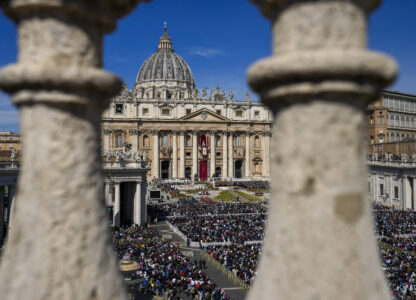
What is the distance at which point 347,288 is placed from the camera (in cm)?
240

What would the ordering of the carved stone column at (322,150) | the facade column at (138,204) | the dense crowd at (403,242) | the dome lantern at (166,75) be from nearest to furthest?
the carved stone column at (322,150)
the dense crowd at (403,242)
the facade column at (138,204)
the dome lantern at (166,75)

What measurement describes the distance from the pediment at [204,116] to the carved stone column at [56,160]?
243 feet

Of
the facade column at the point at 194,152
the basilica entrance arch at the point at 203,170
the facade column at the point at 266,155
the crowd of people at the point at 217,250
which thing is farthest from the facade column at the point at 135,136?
the crowd of people at the point at 217,250

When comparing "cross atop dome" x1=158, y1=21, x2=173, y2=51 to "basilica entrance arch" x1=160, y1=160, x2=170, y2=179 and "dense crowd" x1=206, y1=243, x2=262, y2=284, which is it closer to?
"basilica entrance arch" x1=160, y1=160, x2=170, y2=179

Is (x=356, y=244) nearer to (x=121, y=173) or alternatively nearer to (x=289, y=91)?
(x=289, y=91)

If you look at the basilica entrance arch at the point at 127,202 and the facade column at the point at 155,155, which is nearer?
the basilica entrance arch at the point at 127,202

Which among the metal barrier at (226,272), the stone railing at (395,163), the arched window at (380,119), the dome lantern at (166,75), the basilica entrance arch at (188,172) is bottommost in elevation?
the metal barrier at (226,272)

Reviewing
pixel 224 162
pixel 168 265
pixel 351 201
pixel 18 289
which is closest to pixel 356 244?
pixel 351 201

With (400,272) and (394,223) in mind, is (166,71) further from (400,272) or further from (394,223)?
(400,272)

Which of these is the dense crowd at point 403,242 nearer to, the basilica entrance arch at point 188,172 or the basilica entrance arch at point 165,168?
the basilica entrance arch at point 188,172

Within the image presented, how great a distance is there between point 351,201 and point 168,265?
1718cm

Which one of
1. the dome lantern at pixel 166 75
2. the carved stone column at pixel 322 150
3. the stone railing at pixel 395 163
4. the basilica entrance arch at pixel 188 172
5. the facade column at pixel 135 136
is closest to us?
the carved stone column at pixel 322 150

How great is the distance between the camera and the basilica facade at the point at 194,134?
7550 centimetres

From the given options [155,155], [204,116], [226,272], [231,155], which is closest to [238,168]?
[231,155]
